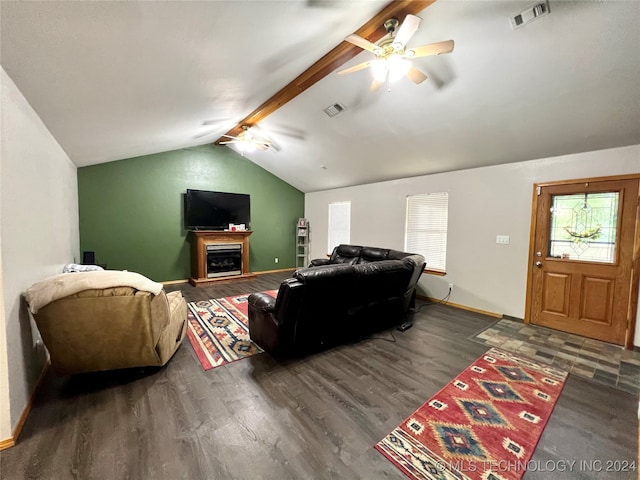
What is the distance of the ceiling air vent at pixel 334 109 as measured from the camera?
3.71 m

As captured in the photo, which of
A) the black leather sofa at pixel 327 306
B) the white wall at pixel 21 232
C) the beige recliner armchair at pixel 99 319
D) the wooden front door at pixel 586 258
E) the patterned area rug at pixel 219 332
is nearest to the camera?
the white wall at pixel 21 232

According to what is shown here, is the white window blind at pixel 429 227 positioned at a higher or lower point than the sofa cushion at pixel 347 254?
higher

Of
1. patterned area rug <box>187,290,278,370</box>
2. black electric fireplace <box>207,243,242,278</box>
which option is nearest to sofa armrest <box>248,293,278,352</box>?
patterned area rug <box>187,290,278,370</box>

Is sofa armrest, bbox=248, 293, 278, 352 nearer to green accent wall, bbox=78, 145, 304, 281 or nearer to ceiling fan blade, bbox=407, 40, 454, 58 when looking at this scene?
ceiling fan blade, bbox=407, 40, 454, 58

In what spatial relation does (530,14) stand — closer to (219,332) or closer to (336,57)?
(336,57)

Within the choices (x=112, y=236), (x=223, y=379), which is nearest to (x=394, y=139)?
(x=223, y=379)

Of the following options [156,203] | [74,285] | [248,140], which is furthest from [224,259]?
[74,285]

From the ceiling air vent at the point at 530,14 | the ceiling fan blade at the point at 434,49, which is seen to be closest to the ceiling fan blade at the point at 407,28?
the ceiling fan blade at the point at 434,49

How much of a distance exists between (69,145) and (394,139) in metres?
4.63

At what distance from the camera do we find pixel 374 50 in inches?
81.7

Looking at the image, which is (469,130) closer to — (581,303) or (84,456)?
(581,303)

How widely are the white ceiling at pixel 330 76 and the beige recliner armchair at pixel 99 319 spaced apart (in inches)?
59.7

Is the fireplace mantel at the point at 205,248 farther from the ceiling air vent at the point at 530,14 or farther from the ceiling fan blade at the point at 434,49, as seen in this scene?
the ceiling air vent at the point at 530,14

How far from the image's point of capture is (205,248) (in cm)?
582
